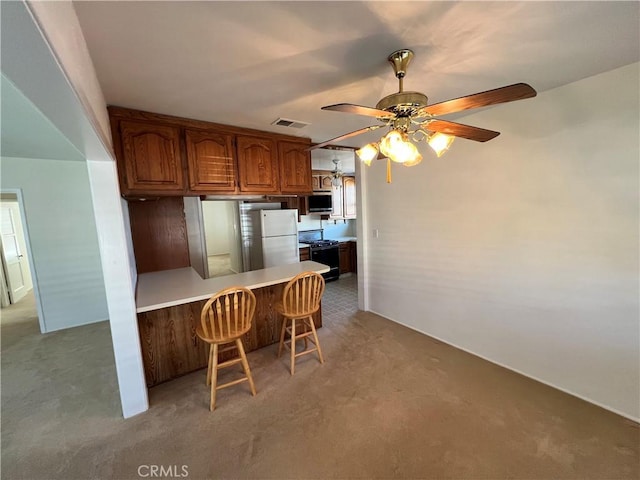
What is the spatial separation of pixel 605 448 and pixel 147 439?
2.92 m

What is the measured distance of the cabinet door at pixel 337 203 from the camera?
545 centimetres

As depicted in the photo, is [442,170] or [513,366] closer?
[513,366]

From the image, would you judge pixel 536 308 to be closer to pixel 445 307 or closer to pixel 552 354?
pixel 552 354

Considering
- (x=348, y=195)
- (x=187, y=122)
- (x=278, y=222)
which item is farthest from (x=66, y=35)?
(x=348, y=195)

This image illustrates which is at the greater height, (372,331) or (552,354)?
(552,354)

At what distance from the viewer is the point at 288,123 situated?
99.9 inches

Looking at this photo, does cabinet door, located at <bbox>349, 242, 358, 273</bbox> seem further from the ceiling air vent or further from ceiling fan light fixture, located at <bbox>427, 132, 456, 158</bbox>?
ceiling fan light fixture, located at <bbox>427, 132, 456, 158</bbox>

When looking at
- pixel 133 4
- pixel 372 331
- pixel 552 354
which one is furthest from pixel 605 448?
pixel 133 4

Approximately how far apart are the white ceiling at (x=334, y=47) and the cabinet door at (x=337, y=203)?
341 cm

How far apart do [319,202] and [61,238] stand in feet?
13.2

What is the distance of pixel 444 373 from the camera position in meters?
2.35

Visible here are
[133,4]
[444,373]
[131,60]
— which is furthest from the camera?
[444,373]

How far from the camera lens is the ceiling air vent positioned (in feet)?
8.02

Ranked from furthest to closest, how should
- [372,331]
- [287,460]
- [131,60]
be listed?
1. [372,331]
2. [287,460]
3. [131,60]
